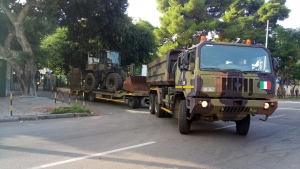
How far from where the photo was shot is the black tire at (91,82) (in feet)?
64.9

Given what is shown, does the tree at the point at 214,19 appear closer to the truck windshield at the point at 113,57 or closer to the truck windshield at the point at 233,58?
the truck windshield at the point at 113,57

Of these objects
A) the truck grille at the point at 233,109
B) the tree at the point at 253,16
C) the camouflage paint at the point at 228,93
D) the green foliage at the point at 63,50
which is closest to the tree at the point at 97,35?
the green foliage at the point at 63,50

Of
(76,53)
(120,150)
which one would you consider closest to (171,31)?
(76,53)

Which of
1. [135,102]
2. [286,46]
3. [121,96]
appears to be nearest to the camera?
[135,102]

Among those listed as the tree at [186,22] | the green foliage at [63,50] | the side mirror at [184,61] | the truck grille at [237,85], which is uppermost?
the tree at [186,22]

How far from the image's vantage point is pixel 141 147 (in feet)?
23.4

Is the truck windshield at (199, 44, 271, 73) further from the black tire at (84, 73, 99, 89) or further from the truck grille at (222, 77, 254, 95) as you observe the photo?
the black tire at (84, 73, 99, 89)

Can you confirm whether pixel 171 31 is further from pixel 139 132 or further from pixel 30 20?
pixel 139 132

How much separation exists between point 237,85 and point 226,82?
0.33 meters

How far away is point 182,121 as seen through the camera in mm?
Answer: 8688

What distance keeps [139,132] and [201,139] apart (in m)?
2.04

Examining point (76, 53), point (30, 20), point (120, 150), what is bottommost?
point (120, 150)

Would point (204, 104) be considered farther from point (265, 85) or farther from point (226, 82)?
point (265, 85)

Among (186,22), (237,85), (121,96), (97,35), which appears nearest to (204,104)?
(237,85)
